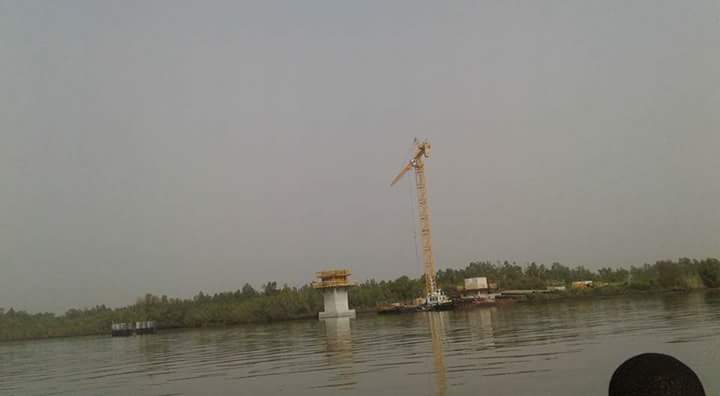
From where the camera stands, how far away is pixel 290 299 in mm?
133000

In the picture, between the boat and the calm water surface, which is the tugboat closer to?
the boat

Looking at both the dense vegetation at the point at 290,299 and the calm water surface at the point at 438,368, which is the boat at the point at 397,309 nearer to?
the dense vegetation at the point at 290,299

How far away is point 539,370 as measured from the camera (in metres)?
18.8

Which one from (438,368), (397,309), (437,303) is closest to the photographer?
(438,368)

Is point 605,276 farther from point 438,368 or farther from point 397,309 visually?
point 438,368

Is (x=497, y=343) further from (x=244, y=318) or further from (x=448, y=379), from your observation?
(x=244, y=318)

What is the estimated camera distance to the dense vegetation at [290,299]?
114825mm

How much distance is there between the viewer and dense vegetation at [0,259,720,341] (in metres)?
115

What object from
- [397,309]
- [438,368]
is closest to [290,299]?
[397,309]

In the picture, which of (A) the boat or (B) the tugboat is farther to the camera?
(A) the boat

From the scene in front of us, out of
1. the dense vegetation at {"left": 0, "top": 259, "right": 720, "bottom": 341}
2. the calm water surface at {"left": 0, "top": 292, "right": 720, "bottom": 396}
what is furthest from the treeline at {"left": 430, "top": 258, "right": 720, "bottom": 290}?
the calm water surface at {"left": 0, "top": 292, "right": 720, "bottom": 396}

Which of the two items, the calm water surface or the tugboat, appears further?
the tugboat

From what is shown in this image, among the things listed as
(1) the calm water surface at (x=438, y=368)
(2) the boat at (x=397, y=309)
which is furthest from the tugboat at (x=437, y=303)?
(1) the calm water surface at (x=438, y=368)

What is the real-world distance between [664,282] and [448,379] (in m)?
97.1
